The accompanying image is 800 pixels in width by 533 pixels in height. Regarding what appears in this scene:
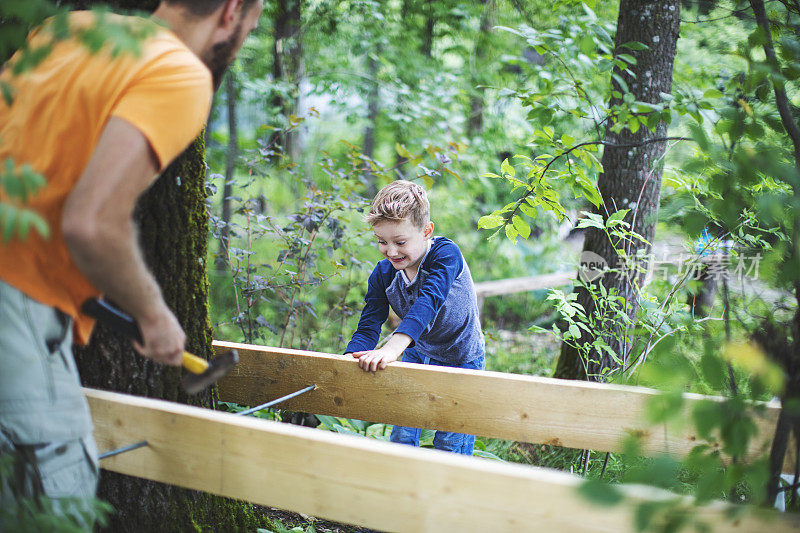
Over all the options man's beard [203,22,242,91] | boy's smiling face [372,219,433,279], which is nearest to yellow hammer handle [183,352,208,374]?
man's beard [203,22,242,91]

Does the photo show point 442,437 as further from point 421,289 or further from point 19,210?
point 19,210

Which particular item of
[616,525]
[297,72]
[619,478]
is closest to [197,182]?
[616,525]

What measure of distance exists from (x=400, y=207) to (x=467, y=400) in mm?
939

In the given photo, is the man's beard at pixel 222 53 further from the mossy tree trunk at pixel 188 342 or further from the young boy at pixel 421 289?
the young boy at pixel 421 289

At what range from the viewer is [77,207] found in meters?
1.14

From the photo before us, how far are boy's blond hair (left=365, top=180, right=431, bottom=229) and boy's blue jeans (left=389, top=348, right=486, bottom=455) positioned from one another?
0.73 meters

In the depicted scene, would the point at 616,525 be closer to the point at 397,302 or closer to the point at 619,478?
the point at 397,302

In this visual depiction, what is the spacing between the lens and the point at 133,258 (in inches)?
48.1

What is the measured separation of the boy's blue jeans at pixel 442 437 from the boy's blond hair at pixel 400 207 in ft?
2.41

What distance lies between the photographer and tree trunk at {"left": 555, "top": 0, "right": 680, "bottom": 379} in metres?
3.38

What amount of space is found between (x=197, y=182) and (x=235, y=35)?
813mm

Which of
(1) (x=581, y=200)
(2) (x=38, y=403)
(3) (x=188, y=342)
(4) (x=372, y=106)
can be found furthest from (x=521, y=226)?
(1) (x=581, y=200)

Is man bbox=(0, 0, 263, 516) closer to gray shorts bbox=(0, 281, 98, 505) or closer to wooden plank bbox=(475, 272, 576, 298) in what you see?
gray shorts bbox=(0, 281, 98, 505)

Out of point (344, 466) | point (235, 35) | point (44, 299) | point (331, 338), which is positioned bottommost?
point (331, 338)
